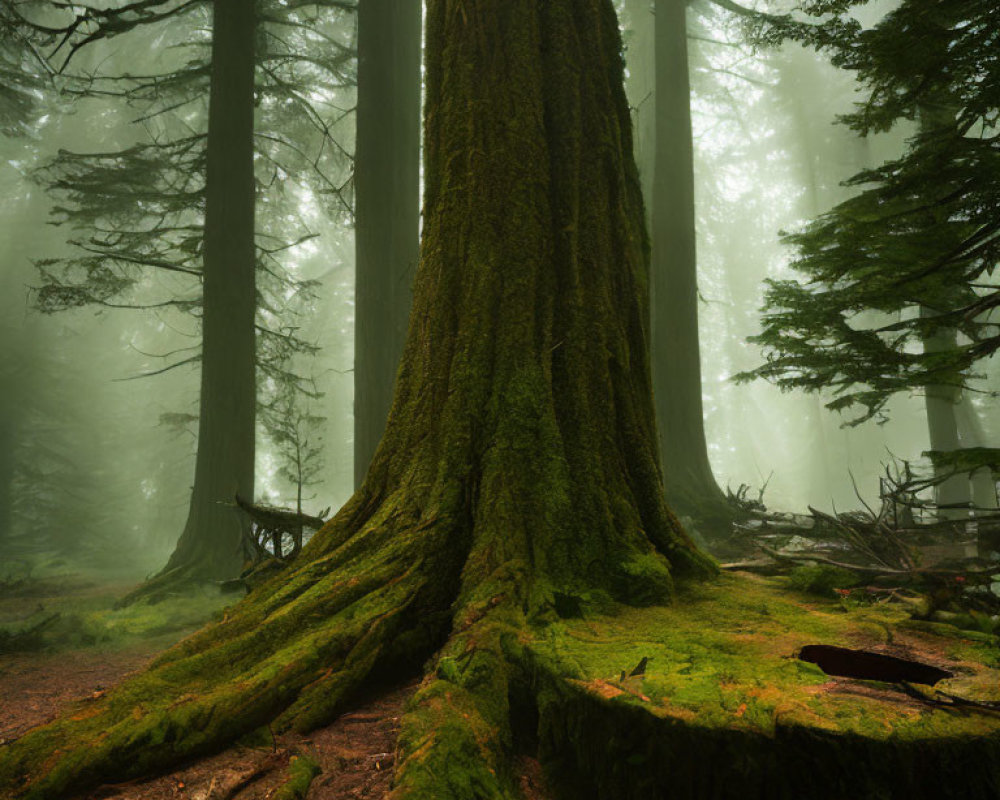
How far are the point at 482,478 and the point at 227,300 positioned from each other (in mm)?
7934

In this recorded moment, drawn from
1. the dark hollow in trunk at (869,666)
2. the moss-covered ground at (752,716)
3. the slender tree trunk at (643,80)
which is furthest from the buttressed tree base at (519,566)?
the slender tree trunk at (643,80)

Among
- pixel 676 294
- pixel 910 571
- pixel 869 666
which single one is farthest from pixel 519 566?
pixel 676 294

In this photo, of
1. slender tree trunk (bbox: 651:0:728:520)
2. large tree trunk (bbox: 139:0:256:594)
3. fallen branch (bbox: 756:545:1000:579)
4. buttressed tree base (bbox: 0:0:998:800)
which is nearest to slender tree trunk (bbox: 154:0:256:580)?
large tree trunk (bbox: 139:0:256:594)

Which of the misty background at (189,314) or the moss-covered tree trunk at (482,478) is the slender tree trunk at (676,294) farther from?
the moss-covered tree trunk at (482,478)

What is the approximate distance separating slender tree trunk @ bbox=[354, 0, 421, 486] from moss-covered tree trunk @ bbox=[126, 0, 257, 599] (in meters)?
2.00

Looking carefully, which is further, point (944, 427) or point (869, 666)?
point (944, 427)

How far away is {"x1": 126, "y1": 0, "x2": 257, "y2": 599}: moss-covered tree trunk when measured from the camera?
831 centimetres

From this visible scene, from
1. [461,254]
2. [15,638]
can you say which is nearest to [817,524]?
[461,254]

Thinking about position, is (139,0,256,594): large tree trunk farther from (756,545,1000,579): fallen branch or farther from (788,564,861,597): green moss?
(788,564,861,597): green moss

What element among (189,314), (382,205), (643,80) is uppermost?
(643,80)

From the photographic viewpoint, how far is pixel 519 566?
2385mm

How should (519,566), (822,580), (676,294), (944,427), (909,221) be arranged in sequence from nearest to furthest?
(519,566)
(822,580)
(909,221)
(944,427)
(676,294)

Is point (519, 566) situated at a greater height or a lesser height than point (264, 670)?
greater

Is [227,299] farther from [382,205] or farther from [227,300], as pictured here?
[382,205]
